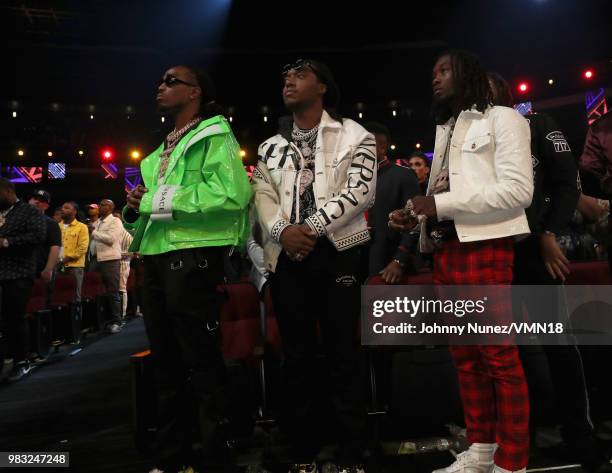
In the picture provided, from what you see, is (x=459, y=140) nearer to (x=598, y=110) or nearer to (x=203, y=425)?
(x=203, y=425)

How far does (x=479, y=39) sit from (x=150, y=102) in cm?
1213

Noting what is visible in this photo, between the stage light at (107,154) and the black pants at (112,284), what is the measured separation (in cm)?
1366

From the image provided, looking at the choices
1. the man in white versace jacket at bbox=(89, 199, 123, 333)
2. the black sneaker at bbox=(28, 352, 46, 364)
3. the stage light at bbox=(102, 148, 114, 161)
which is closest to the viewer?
the black sneaker at bbox=(28, 352, 46, 364)

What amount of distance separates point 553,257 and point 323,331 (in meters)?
0.97

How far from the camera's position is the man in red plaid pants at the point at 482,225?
1613mm

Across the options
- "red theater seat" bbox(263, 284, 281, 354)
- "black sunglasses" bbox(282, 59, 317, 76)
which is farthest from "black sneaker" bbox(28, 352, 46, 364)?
"black sunglasses" bbox(282, 59, 317, 76)

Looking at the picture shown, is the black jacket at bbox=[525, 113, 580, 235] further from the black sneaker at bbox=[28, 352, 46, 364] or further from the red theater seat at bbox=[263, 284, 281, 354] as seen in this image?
the black sneaker at bbox=[28, 352, 46, 364]

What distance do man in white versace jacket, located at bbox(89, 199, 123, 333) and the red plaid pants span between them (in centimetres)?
613

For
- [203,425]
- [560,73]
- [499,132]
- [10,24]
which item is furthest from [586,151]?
[560,73]

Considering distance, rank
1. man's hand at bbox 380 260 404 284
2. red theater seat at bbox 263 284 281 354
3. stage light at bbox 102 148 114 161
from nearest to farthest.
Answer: man's hand at bbox 380 260 404 284
red theater seat at bbox 263 284 281 354
stage light at bbox 102 148 114 161

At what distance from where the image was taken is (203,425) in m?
1.83

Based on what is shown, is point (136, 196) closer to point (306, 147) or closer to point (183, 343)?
point (183, 343)

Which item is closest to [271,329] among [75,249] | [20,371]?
[20,371]

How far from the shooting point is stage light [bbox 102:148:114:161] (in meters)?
19.2
